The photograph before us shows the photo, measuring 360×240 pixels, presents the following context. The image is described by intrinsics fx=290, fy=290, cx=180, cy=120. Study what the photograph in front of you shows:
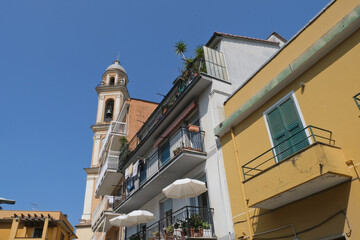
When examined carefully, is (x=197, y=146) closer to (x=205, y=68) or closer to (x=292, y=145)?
(x=205, y=68)

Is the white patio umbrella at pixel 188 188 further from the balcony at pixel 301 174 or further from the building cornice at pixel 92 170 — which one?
the building cornice at pixel 92 170

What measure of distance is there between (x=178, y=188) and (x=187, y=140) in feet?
7.64

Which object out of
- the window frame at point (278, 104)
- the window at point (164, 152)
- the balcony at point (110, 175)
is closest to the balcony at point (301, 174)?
the window frame at point (278, 104)

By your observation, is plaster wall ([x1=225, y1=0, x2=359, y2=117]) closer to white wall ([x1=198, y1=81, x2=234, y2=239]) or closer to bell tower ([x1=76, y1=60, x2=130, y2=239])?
white wall ([x1=198, y1=81, x2=234, y2=239])

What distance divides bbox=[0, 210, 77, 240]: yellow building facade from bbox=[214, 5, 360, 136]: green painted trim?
76.8ft

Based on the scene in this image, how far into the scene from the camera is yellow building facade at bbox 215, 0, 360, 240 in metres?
6.16

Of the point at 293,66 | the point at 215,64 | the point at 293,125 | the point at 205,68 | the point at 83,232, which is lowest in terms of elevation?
the point at 293,125

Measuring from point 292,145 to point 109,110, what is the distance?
1401 inches

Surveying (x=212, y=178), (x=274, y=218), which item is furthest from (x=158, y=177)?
(x=274, y=218)

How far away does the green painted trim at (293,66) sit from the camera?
6.90 meters

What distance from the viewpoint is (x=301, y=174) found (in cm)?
625

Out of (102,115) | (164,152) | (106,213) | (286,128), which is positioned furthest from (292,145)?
(102,115)

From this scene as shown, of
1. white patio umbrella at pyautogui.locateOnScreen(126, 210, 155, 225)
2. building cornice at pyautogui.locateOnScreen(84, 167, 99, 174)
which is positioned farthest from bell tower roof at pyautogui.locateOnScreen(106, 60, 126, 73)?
white patio umbrella at pyautogui.locateOnScreen(126, 210, 155, 225)

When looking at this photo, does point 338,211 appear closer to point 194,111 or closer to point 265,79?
point 265,79
